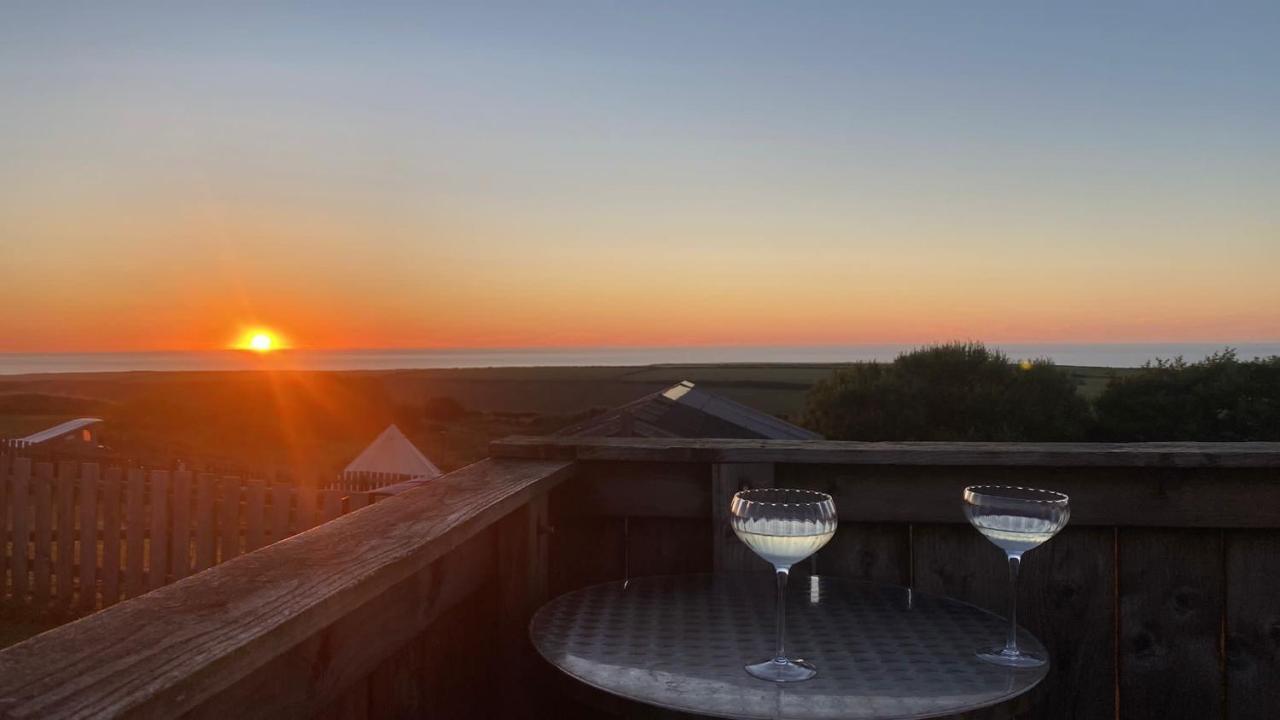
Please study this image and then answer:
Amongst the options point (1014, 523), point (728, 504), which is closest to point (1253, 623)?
point (1014, 523)

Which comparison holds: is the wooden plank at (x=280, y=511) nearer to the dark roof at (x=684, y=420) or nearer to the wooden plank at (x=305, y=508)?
the wooden plank at (x=305, y=508)

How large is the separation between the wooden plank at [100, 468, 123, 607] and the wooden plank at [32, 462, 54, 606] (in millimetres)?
598

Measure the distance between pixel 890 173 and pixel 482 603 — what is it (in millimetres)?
11382

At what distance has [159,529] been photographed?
7.27 meters

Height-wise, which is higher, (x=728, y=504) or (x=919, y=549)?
(x=728, y=504)

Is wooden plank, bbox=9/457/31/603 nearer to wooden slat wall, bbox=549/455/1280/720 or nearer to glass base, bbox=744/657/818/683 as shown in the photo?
wooden slat wall, bbox=549/455/1280/720

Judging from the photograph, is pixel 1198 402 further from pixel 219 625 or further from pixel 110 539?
pixel 219 625

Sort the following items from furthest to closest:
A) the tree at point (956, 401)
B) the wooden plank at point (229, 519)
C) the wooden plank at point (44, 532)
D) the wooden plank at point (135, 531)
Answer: the tree at point (956, 401) → the wooden plank at point (44, 532) → the wooden plank at point (135, 531) → the wooden plank at point (229, 519)

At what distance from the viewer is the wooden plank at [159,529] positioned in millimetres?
7246

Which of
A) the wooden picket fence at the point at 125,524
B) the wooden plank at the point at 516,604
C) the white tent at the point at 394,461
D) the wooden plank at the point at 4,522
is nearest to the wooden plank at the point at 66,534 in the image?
the wooden picket fence at the point at 125,524

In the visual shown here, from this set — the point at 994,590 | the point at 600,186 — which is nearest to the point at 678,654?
the point at 994,590

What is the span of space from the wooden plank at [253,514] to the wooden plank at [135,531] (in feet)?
3.34

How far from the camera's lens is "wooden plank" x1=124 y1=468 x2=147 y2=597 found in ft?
24.2

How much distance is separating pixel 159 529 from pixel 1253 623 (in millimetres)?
7653
